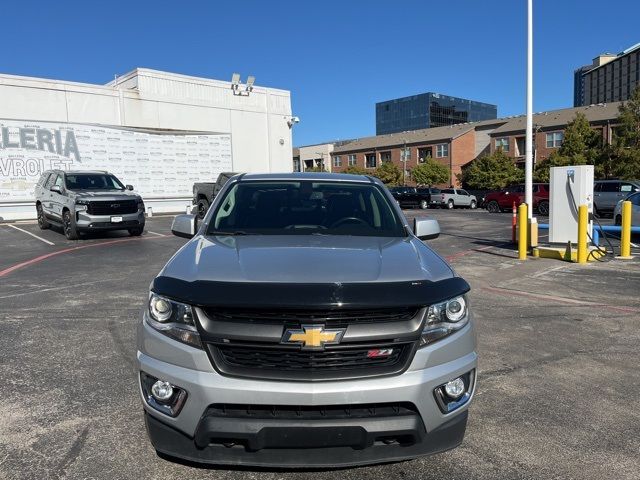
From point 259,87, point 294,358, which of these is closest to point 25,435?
point 294,358

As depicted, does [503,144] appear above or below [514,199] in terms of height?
above

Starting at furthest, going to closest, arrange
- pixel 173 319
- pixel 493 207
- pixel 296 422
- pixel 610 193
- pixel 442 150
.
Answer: pixel 442 150
pixel 493 207
pixel 610 193
pixel 173 319
pixel 296 422

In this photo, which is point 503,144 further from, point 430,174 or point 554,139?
point 430,174

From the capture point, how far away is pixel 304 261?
297 centimetres

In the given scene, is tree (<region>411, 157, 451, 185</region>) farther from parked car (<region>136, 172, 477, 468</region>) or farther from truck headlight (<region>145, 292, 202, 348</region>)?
truck headlight (<region>145, 292, 202, 348</region>)

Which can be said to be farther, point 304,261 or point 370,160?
point 370,160

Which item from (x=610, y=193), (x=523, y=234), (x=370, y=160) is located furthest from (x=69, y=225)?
(x=370, y=160)

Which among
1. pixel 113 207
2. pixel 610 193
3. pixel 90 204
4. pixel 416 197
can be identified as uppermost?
pixel 90 204

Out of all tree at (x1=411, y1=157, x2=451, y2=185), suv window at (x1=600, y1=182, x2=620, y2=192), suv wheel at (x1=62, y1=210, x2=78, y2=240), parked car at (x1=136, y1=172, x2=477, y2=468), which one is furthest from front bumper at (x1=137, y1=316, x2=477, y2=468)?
tree at (x1=411, y1=157, x2=451, y2=185)

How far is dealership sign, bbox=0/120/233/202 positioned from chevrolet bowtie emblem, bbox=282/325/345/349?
76.7ft

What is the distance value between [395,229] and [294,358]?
1820 mm

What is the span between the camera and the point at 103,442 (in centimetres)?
328

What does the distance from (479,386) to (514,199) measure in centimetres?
2865

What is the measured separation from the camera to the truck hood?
273cm
